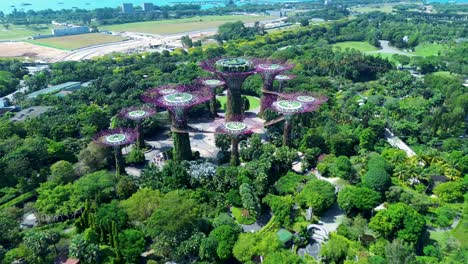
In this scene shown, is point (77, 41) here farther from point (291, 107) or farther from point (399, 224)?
point (399, 224)

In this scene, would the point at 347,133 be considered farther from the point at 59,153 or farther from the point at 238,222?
the point at 59,153

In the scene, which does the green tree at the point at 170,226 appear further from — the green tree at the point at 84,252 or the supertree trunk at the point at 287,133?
the supertree trunk at the point at 287,133

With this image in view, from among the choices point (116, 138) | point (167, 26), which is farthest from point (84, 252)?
point (167, 26)

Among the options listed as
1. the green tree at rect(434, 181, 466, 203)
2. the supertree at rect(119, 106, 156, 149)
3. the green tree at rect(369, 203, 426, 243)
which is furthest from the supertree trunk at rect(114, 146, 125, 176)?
the green tree at rect(434, 181, 466, 203)

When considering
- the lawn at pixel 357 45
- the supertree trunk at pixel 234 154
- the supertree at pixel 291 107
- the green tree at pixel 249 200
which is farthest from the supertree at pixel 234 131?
the lawn at pixel 357 45

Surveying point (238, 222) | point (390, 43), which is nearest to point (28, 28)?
point (390, 43)

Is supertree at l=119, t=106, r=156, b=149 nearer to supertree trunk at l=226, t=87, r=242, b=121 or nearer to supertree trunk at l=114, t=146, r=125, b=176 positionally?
supertree trunk at l=114, t=146, r=125, b=176
